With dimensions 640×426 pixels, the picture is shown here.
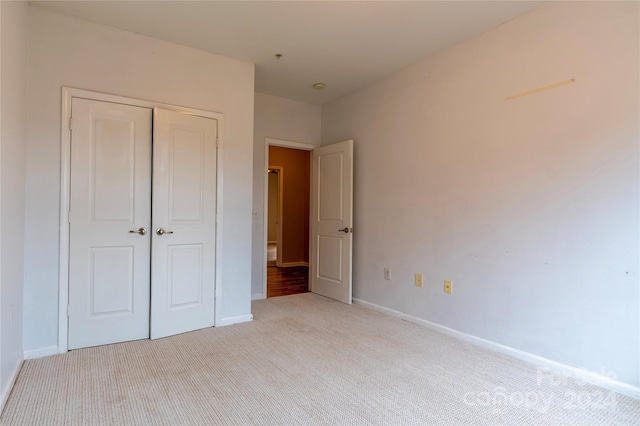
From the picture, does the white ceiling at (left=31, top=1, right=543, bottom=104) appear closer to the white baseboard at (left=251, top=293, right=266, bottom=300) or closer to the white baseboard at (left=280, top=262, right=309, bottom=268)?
the white baseboard at (left=251, top=293, right=266, bottom=300)

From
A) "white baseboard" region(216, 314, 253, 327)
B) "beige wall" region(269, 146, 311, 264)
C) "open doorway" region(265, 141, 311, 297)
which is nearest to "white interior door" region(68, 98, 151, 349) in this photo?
"white baseboard" region(216, 314, 253, 327)

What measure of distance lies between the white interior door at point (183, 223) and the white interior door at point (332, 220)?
163 cm

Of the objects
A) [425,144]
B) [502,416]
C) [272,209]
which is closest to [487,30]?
[425,144]

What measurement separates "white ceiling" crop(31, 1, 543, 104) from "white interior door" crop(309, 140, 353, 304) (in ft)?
3.93

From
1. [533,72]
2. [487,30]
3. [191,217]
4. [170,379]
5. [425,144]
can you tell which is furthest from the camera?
[425,144]

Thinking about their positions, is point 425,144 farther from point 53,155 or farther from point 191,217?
point 53,155

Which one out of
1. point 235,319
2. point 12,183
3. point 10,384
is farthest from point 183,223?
point 10,384

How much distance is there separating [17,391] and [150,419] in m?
0.94

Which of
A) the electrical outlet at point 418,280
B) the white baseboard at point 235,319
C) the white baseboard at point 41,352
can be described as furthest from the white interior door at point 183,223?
the electrical outlet at point 418,280

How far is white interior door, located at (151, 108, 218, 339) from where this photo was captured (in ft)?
9.93

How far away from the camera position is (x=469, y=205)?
10.1 feet

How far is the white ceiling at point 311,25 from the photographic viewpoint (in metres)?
2.58

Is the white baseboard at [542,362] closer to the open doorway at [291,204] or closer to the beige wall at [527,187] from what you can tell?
the beige wall at [527,187]

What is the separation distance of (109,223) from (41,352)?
3.41ft
